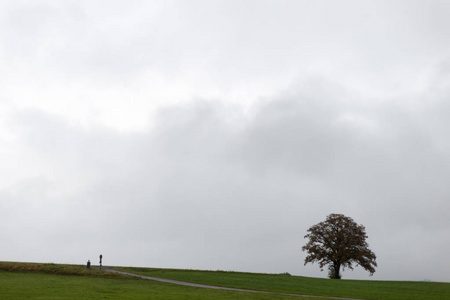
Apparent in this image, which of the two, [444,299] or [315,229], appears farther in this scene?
[315,229]

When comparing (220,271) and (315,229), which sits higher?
(315,229)

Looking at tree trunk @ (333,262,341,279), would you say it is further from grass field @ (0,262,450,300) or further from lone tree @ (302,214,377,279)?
grass field @ (0,262,450,300)

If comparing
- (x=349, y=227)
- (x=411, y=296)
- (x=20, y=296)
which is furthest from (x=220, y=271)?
(x=20, y=296)

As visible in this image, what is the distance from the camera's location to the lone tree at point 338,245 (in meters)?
73.8

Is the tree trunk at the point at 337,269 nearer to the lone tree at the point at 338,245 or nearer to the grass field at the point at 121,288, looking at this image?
the lone tree at the point at 338,245

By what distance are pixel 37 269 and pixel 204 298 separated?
102ft

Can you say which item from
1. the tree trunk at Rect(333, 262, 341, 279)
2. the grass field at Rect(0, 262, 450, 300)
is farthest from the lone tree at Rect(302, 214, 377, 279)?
the grass field at Rect(0, 262, 450, 300)

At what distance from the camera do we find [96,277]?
155ft

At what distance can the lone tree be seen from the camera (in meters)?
73.8

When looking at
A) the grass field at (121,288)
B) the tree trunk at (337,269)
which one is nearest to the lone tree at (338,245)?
the tree trunk at (337,269)

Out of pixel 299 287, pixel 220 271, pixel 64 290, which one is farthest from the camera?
pixel 220 271

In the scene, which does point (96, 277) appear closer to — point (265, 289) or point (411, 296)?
point (265, 289)

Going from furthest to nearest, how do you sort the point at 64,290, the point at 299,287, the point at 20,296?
the point at 299,287 < the point at 64,290 < the point at 20,296

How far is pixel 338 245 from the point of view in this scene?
74.4 m
